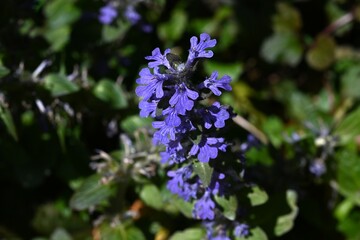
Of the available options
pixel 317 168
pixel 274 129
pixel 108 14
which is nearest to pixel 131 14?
pixel 108 14

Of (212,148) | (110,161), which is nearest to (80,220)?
(110,161)

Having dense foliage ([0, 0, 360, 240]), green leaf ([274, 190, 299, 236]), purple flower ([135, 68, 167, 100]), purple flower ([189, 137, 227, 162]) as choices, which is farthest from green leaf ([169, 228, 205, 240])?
purple flower ([135, 68, 167, 100])

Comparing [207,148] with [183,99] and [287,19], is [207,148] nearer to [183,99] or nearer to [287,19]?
[183,99]

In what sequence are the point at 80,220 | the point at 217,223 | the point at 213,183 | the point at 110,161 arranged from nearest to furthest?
the point at 213,183
the point at 217,223
the point at 110,161
the point at 80,220

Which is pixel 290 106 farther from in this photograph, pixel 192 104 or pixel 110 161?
pixel 192 104

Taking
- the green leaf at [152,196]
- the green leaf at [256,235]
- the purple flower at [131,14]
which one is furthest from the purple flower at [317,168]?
the purple flower at [131,14]

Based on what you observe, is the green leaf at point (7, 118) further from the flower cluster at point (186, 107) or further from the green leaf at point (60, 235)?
the flower cluster at point (186, 107)

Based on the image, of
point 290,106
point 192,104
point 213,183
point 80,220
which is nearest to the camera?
point 192,104
